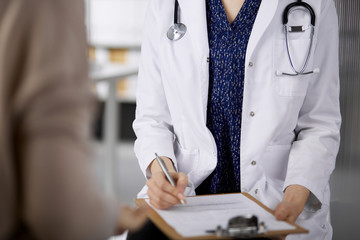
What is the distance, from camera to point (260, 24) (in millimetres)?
1524

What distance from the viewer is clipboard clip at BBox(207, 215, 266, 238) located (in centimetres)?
99

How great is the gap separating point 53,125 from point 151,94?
950 millimetres

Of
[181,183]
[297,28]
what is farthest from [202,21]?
[181,183]

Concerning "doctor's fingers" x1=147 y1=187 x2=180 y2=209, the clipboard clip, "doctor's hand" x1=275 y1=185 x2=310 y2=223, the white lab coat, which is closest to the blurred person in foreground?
the clipboard clip

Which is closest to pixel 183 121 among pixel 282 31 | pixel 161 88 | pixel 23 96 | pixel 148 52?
pixel 161 88

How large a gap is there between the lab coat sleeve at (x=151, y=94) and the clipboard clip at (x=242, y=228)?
608 millimetres

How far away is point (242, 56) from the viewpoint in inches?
60.7

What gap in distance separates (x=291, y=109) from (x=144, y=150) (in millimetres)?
436

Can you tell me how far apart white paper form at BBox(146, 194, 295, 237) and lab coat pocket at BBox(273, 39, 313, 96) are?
38 centimetres

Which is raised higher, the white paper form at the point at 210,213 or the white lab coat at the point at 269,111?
the white lab coat at the point at 269,111

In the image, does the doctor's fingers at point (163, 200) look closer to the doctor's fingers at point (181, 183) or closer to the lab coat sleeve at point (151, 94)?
the doctor's fingers at point (181, 183)

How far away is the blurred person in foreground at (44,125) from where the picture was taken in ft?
2.30

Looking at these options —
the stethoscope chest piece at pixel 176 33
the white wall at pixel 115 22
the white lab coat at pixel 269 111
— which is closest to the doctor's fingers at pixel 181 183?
the white lab coat at pixel 269 111

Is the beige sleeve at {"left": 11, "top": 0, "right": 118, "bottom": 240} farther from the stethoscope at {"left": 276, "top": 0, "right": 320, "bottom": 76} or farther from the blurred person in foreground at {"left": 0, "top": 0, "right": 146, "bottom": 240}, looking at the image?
the stethoscope at {"left": 276, "top": 0, "right": 320, "bottom": 76}
